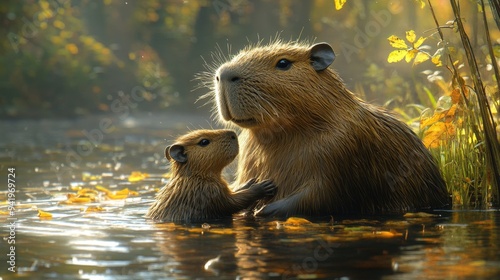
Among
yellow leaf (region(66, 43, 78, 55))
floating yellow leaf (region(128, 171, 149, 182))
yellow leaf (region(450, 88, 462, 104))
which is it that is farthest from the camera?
yellow leaf (region(66, 43, 78, 55))

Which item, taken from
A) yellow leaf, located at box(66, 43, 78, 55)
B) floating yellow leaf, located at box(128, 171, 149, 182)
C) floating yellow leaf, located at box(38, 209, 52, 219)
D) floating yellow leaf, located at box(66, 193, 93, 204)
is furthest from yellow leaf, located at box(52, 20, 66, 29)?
floating yellow leaf, located at box(38, 209, 52, 219)

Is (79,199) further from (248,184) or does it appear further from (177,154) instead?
(248,184)

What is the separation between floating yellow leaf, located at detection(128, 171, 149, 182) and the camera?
9781 millimetres

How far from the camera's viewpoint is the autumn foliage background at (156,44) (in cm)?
1895

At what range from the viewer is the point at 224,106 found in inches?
249

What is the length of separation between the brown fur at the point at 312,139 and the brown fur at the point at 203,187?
0.52 feet

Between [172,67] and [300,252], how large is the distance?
1916cm

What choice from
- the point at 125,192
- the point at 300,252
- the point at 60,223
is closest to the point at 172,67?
the point at 125,192

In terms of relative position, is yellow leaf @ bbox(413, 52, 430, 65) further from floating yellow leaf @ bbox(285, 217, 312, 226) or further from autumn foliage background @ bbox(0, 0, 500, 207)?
autumn foliage background @ bbox(0, 0, 500, 207)

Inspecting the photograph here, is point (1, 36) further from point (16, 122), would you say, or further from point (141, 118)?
point (141, 118)

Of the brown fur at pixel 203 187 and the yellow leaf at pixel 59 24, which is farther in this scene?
the yellow leaf at pixel 59 24

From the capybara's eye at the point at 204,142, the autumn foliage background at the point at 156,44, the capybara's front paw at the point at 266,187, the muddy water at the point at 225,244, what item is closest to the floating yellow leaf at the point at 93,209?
the muddy water at the point at 225,244

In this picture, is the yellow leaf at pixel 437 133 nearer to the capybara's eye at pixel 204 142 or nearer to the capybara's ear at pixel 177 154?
the capybara's eye at pixel 204 142

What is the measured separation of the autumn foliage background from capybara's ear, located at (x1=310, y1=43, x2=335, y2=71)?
680 cm
